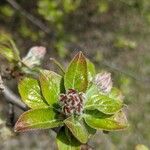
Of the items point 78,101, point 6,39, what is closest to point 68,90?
point 78,101

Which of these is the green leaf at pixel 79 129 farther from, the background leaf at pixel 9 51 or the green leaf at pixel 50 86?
the background leaf at pixel 9 51

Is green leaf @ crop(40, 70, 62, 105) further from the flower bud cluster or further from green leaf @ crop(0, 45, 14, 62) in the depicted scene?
green leaf @ crop(0, 45, 14, 62)

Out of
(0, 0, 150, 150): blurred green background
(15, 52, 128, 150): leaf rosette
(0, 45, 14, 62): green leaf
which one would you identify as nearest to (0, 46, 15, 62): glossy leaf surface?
(0, 45, 14, 62): green leaf

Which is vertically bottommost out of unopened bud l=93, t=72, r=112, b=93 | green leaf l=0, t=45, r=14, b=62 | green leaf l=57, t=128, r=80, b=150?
green leaf l=57, t=128, r=80, b=150

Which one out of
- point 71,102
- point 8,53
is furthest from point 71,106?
point 8,53

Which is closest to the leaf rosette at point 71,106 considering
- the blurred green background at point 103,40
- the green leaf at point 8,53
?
the green leaf at point 8,53

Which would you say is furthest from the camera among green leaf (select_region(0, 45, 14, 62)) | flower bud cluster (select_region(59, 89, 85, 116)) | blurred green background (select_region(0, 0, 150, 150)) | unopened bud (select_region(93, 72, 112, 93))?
blurred green background (select_region(0, 0, 150, 150))

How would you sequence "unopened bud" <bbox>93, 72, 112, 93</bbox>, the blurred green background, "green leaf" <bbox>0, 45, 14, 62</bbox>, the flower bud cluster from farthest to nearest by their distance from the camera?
1. the blurred green background
2. "green leaf" <bbox>0, 45, 14, 62</bbox>
3. "unopened bud" <bbox>93, 72, 112, 93</bbox>
4. the flower bud cluster
